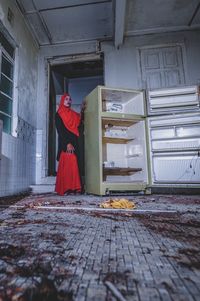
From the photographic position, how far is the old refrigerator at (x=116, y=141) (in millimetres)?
3059

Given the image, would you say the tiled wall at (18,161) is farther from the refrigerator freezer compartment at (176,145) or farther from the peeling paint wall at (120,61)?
the refrigerator freezer compartment at (176,145)

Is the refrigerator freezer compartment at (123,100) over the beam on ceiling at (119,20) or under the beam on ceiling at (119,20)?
under

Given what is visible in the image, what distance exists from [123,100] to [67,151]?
137 cm

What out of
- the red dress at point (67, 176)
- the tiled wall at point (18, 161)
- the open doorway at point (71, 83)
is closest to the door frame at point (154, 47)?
the open doorway at point (71, 83)

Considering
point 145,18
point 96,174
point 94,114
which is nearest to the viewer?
point 96,174

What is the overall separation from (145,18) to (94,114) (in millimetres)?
2200

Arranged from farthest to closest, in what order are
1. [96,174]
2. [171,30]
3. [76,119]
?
[171,30] < [76,119] < [96,174]

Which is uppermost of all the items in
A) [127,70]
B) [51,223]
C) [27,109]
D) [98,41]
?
[98,41]

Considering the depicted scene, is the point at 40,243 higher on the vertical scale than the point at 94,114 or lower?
lower

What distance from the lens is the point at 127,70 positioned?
4250 millimetres

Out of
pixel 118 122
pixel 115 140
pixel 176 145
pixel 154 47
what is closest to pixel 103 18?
pixel 154 47

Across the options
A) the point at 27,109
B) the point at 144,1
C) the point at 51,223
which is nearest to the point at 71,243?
the point at 51,223

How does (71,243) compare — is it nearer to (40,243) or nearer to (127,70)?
(40,243)

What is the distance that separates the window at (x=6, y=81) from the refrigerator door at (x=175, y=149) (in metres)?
2.26
